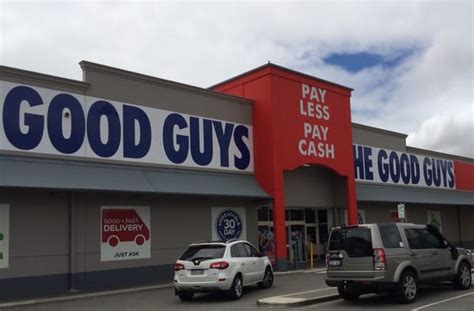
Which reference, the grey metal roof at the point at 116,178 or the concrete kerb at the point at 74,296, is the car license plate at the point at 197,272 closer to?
the concrete kerb at the point at 74,296

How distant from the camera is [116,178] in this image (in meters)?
18.1

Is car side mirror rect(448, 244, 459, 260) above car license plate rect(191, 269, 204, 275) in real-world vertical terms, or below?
above

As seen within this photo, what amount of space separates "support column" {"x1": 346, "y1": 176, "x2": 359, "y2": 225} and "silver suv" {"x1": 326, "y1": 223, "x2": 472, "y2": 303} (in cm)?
1307

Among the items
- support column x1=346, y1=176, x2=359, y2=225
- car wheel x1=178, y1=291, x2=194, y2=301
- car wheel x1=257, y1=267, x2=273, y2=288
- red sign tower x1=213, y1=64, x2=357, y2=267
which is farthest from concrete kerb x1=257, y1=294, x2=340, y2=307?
support column x1=346, y1=176, x2=359, y2=225

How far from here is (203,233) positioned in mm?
21438

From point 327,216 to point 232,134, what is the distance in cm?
848

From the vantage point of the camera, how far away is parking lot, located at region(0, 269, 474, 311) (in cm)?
1244

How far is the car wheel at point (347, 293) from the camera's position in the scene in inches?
514

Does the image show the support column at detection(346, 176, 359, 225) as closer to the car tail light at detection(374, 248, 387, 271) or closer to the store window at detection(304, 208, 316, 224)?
the store window at detection(304, 208, 316, 224)

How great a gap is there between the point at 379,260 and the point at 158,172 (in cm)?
980

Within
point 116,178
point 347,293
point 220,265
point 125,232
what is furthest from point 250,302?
point 116,178

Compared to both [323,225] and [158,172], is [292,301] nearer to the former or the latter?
[158,172]

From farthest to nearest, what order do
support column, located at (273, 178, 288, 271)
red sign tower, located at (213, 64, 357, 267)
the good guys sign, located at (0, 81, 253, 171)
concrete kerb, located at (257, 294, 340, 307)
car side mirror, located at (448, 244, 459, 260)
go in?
1. red sign tower, located at (213, 64, 357, 267)
2. support column, located at (273, 178, 288, 271)
3. the good guys sign, located at (0, 81, 253, 171)
4. car side mirror, located at (448, 244, 459, 260)
5. concrete kerb, located at (257, 294, 340, 307)

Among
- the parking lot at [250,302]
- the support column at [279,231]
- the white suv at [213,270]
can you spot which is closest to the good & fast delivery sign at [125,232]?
the parking lot at [250,302]
